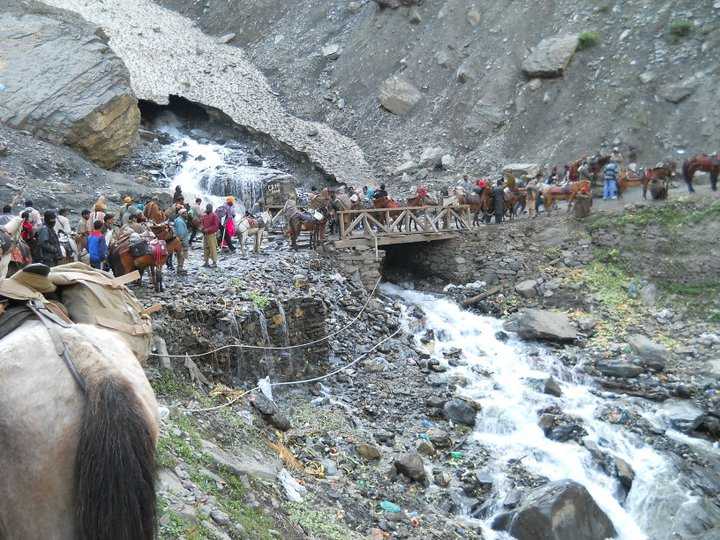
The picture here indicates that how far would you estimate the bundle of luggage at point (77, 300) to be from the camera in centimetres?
294

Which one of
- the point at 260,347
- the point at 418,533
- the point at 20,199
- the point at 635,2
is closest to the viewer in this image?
the point at 418,533

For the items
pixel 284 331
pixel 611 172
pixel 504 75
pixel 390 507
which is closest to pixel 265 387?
pixel 284 331

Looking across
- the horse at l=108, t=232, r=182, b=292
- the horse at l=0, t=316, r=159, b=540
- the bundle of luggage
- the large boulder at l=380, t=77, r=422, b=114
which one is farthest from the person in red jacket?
the large boulder at l=380, t=77, r=422, b=114

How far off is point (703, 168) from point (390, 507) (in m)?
14.0

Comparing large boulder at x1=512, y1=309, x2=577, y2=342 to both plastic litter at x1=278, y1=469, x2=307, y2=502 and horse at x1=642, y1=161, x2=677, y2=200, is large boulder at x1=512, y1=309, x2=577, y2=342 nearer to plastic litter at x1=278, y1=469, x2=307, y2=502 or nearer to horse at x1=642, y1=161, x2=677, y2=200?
horse at x1=642, y1=161, x2=677, y2=200

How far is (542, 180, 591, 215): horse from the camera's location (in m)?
18.1

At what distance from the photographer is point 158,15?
3897 cm

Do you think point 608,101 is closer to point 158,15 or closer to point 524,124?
point 524,124

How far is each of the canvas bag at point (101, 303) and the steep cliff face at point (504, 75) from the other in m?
20.1

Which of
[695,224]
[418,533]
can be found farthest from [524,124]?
[418,533]

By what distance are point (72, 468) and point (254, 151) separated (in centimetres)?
2575

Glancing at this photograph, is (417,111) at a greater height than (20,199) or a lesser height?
greater

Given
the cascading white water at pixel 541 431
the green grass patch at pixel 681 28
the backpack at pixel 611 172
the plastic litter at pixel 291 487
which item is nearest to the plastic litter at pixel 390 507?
the plastic litter at pixel 291 487

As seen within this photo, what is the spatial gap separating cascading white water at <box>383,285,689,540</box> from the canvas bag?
6709mm
